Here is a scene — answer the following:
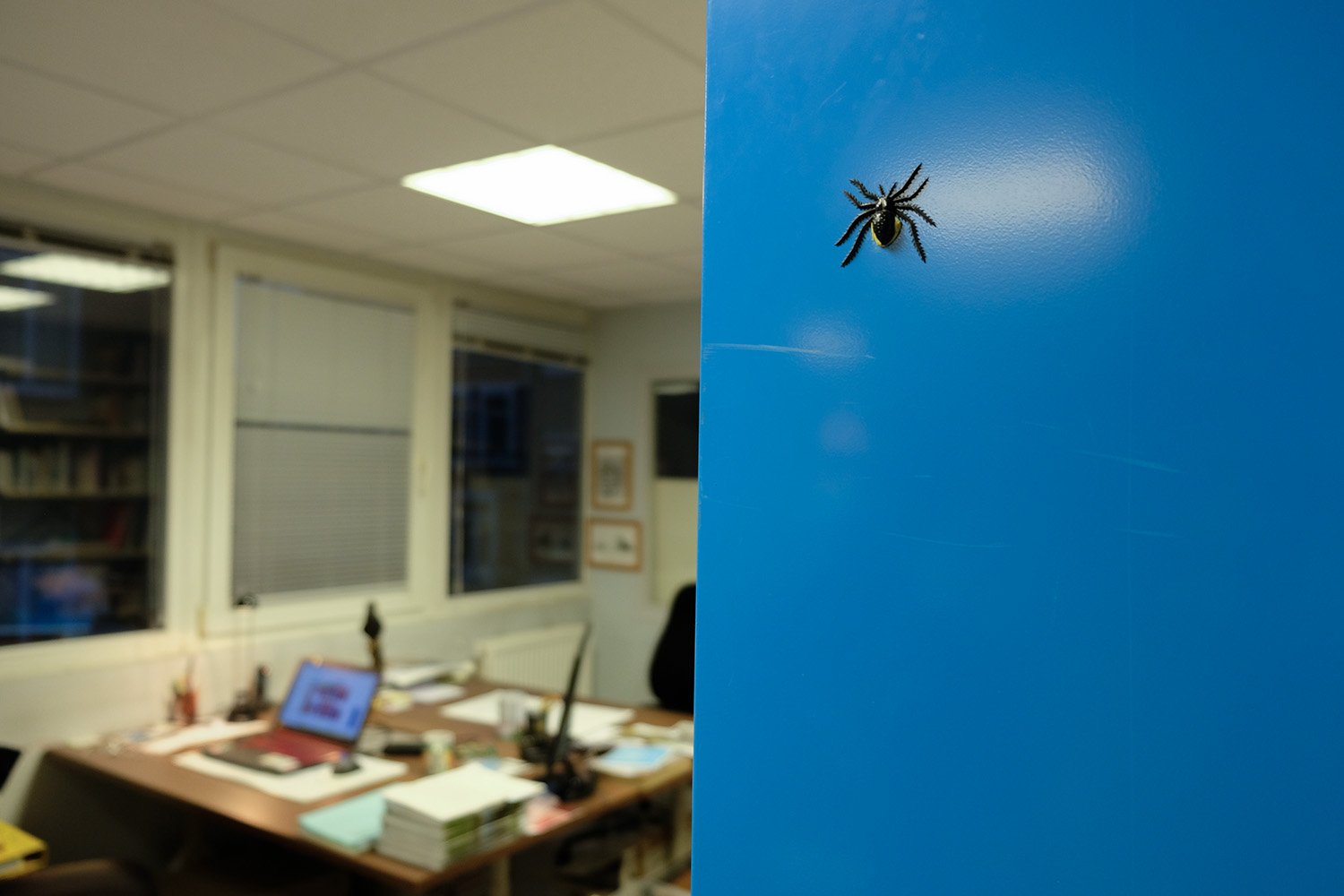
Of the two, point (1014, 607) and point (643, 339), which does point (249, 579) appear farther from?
point (1014, 607)

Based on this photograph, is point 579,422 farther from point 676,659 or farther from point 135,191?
point 135,191

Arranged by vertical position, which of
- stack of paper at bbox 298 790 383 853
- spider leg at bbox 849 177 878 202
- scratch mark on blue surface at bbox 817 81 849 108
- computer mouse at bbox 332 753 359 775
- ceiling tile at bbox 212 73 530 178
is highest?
ceiling tile at bbox 212 73 530 178

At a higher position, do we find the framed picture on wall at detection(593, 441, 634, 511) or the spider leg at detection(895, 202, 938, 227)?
the spider leg at detection(895, 202, 938, 227)

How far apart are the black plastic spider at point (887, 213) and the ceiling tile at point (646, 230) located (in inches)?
99.9

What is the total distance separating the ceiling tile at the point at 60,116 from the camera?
2.29 meters

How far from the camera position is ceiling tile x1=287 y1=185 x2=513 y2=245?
3.21 meters

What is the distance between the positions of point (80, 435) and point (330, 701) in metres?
1.40

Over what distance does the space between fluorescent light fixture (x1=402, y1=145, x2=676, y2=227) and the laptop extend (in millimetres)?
1714

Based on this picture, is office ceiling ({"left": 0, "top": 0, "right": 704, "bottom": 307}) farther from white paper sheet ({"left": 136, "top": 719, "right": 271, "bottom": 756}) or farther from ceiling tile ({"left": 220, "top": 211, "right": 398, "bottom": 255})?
white paper sheet ({"left": 136, "top": 719, "right": 271, "bottom": 756})

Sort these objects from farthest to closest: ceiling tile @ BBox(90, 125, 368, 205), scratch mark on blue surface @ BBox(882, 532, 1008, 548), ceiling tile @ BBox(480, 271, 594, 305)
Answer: ceiling tile @ BBox(480, 271, 594, 305)
ceiling tile @ BBox(90, 125, 368, 205)
scratch mark on blue surface @ BBox(882, 532, 1008, 548)

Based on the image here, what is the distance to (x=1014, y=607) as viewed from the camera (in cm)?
73

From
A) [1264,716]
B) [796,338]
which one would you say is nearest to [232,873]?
[796,338]

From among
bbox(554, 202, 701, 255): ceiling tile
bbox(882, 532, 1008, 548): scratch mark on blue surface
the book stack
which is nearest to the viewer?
bbox(882, 532, 1008, 548): scratch mark on blue surface

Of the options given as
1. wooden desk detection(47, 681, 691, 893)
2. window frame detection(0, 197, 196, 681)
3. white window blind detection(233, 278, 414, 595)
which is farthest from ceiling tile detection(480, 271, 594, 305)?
wooden desk detection(47, 681, 691, 893)
